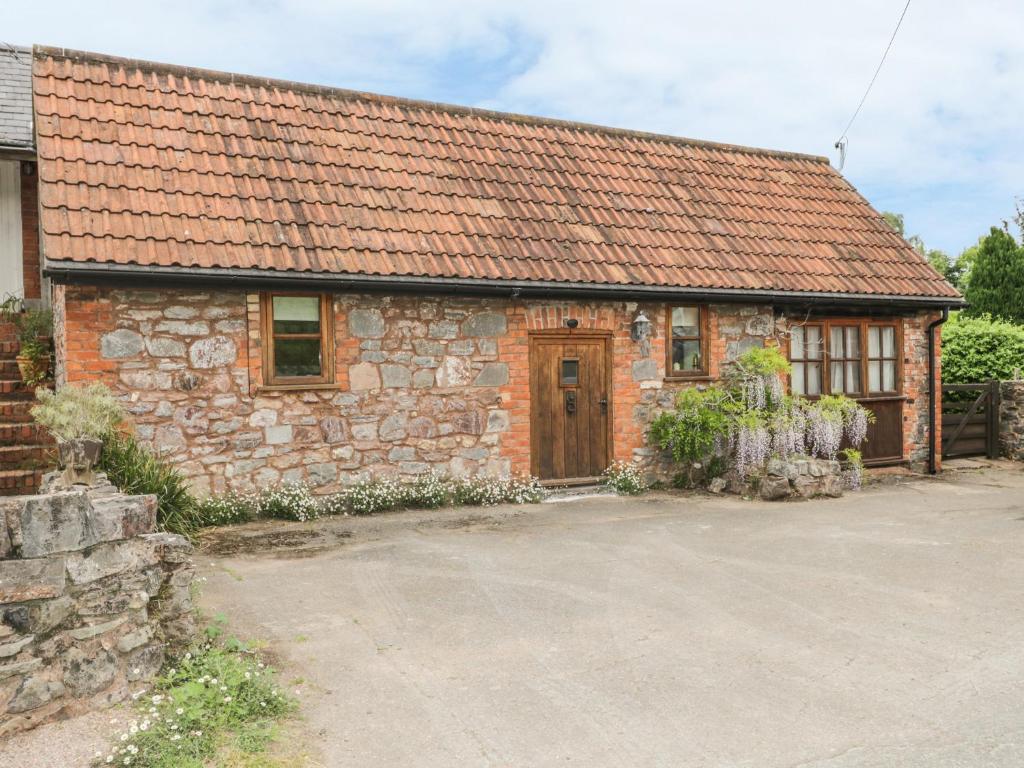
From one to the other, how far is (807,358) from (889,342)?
1.81 m

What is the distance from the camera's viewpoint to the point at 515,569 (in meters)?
6.96

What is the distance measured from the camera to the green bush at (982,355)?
15930mm

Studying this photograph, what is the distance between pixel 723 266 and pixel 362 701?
8852 millimetres

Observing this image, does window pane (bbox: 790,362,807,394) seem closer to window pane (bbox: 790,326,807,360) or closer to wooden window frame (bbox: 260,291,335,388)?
window pane (bbox: 790,326,807,360)

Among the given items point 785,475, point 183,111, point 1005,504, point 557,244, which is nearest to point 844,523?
point 785,475

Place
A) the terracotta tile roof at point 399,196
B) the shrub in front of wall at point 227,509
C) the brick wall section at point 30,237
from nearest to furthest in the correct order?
the shrub in front of wall at point 227,509 → the terracotta tile roof at point 399,196 → the brick wall section at point 30,237

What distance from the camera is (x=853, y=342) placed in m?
13.0

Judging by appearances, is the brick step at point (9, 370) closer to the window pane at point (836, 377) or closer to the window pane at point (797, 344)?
the window pane at point (797, 344)

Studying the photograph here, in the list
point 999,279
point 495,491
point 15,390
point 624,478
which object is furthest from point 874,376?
point 999,279

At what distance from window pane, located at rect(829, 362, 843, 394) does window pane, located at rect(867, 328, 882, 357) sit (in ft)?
2.10

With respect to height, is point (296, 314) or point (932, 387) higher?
point (296, 314)

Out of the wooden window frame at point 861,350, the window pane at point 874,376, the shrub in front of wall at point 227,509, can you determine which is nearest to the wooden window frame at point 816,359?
the wooden window frame at point 861,350

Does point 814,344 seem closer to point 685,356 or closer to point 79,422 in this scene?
point 685,356

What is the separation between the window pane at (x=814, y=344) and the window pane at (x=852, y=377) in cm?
65
